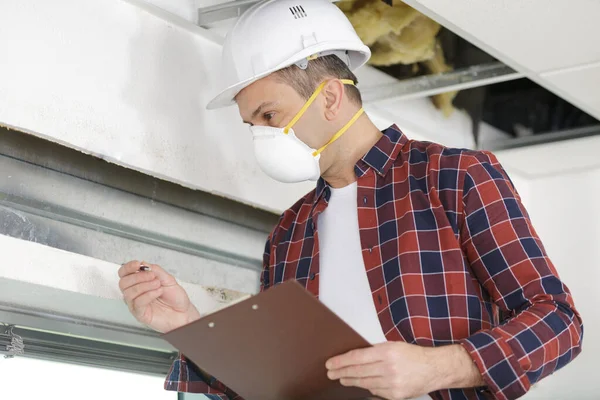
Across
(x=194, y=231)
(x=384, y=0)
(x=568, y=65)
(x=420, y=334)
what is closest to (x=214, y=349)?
(x=420, y=334)

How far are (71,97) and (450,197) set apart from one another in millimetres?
839

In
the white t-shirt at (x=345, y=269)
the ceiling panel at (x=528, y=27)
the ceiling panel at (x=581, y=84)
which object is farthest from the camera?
the ceiling panel at (x=581, y=84)

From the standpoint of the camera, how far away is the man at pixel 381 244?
5.41ft

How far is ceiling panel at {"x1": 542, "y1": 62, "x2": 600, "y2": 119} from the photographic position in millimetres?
2740

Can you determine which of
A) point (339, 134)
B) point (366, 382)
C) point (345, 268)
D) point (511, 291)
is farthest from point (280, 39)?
point (366, 382)

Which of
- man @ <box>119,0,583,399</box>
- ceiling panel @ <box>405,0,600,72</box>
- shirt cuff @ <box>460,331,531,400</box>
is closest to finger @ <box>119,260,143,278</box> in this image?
man @ <box>119,0,583,399</box>

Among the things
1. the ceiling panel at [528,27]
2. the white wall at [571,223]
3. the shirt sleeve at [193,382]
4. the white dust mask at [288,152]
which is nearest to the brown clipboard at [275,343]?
the shirt sleeve at [193,382]

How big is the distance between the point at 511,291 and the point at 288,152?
545 mm

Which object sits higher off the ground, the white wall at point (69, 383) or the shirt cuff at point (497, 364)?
the white wall at point (69, 383)

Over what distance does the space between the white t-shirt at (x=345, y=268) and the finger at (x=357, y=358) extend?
12.7 inches

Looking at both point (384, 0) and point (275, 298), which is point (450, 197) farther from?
point (384, 0)

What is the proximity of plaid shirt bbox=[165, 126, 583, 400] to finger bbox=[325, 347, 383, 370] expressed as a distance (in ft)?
0.68

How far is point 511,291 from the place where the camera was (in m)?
1.76

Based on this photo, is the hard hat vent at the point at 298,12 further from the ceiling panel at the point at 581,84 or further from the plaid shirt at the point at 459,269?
the ceiling panel at the point at 581,84
